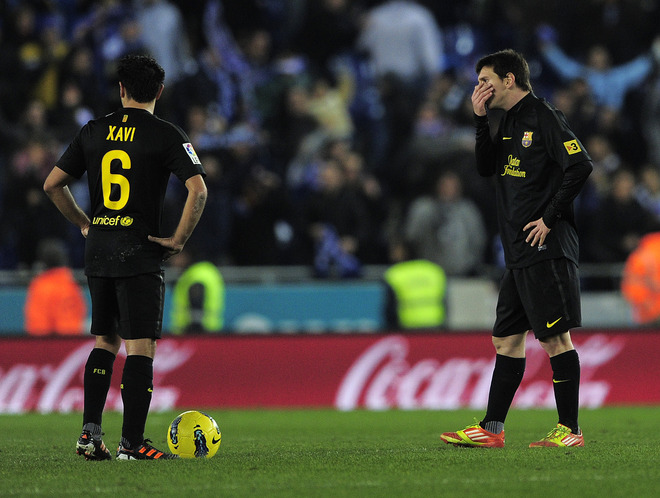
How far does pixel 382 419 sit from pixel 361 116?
258 inches

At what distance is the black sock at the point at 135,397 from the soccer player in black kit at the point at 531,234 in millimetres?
1798

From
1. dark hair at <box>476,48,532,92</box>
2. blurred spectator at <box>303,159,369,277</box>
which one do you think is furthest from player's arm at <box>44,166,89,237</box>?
blurred spectator at <box>303,159,369,277</box>

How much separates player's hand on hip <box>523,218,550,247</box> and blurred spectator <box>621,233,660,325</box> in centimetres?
671

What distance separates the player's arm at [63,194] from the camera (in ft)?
20.7

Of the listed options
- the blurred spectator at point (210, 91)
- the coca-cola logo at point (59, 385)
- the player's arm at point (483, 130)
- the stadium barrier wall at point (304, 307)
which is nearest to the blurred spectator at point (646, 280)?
the stadium barrier wall at point (304, 307)

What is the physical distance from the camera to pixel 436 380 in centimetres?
1174

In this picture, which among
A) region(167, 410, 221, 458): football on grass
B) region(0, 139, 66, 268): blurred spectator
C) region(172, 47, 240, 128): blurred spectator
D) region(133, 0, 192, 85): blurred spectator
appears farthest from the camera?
region(133, 0, 192, 85): blurred spectator

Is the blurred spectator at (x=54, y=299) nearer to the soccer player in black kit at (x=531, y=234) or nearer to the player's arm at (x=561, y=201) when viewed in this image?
the soccer player in black kit at (x=531, y=234)

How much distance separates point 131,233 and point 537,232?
7.32 feet

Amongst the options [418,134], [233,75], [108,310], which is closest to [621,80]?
[418,134]

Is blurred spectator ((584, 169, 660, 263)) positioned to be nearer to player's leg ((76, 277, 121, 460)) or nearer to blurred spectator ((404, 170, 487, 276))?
blurred spectator ((404, 170, 487, 276))

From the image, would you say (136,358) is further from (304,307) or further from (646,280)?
(646,280)

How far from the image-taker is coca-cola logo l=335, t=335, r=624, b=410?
11.6 m

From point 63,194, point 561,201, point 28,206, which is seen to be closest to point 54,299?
point 28,206
